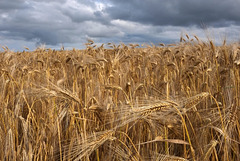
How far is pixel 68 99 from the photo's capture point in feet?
5.71

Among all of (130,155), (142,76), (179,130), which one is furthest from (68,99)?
(142,76)

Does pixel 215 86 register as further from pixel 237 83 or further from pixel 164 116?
pixel 164 116

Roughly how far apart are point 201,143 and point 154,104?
0.62 meters

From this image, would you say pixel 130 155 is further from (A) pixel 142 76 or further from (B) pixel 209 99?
(A) pixel 142 76

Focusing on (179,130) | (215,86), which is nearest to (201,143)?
(179,130)

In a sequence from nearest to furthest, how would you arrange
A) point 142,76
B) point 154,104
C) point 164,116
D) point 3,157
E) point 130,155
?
1. point 154,104
2. point 130,155
3. point 164,116
4. point 3,157
5. point 142,76

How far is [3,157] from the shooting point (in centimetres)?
186

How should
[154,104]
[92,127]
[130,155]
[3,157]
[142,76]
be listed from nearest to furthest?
[154,104]
[130,155]
[3,157]
[92,127]
[142,76]

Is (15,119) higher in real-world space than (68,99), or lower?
lower

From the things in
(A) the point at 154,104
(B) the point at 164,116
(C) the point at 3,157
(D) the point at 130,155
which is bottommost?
(C) the point at 3,157

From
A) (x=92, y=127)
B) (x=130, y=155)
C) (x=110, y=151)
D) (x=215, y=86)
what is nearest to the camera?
(x=130, y=155)

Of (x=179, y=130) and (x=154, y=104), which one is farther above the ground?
(x=154, y=104)

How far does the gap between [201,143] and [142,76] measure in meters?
1.73

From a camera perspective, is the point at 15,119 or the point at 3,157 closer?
the point at 3,157
